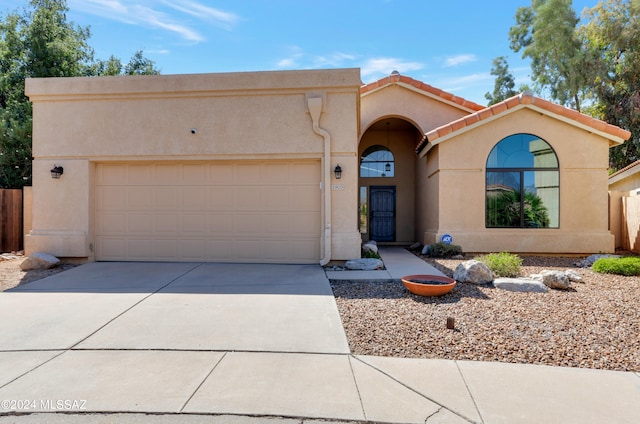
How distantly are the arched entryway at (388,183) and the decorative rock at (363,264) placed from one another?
6.60 meters

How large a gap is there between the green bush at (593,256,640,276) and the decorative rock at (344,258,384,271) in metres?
4.86

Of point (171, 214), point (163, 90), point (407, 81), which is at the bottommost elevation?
point (171, 214)

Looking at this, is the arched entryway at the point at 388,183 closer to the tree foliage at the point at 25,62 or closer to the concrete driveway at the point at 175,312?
the concrete driveway at the point at 175,312

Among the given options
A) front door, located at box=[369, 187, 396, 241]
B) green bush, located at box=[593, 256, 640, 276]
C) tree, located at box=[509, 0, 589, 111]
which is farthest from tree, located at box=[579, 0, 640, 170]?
green bush, located at box=[593, 256, 640, 276]

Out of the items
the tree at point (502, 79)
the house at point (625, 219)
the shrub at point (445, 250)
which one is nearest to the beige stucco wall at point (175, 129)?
the shrub at point (445, 250)

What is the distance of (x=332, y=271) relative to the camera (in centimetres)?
819

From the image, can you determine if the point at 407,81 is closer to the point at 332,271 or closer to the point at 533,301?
the point at 332,271

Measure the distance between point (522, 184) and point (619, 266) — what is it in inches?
144

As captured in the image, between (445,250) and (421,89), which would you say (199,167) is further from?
(421,89)

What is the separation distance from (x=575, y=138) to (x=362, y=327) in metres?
9.97

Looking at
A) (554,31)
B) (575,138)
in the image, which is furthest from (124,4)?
(554,31)

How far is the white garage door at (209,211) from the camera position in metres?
9.07

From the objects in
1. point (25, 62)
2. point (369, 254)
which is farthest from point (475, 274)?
point (25, 62)

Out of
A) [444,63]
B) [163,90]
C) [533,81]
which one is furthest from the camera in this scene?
[533,81]
